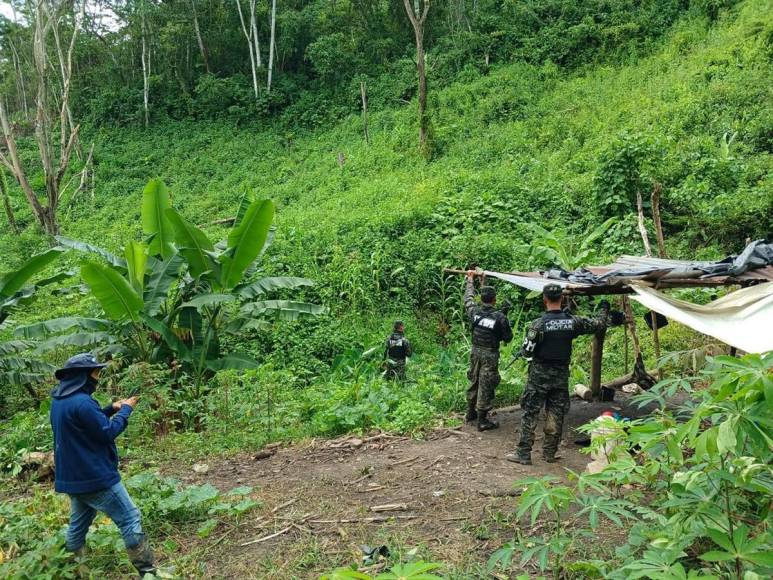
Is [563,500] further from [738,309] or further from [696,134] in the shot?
[696,134]

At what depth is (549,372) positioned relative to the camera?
5.69 m

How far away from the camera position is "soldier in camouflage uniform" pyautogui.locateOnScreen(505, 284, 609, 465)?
18.5ft

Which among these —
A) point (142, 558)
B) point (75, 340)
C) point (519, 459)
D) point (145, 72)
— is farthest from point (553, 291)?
point (145, 72)

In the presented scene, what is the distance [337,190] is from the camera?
749 inches

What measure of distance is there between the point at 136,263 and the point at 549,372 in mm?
5681

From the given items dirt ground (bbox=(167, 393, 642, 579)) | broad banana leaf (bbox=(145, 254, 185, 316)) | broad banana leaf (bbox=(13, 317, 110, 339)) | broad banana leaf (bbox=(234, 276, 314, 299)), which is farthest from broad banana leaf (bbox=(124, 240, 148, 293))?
dirt ground (bbox=(167, 393, 642, 579))

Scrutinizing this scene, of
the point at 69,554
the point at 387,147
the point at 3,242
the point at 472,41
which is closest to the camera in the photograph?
the point at 69,554

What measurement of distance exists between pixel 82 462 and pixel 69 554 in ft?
2.40

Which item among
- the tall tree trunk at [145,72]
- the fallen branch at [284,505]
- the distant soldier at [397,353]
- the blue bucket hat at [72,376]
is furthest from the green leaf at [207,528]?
the tall tree trunk at [145,72]

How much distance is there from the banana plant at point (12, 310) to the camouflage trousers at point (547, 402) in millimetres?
6597

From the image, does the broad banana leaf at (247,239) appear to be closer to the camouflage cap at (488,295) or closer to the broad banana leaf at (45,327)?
the broad banana leaf at (45,327)

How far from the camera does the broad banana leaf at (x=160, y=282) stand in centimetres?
785

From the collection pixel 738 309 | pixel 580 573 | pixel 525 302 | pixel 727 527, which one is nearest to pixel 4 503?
pixel 580 573

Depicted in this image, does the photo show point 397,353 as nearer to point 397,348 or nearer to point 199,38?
point 397,348
